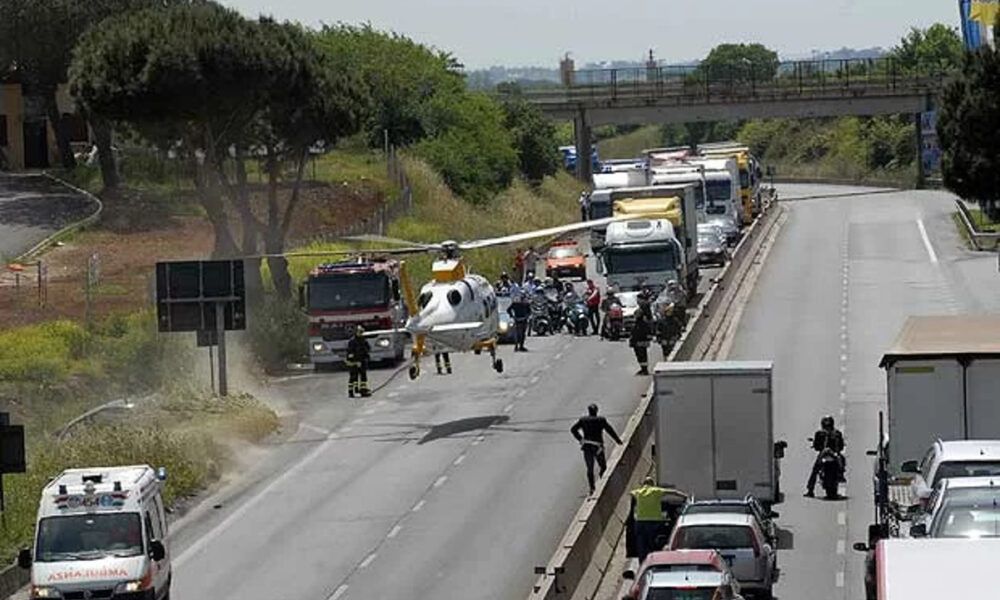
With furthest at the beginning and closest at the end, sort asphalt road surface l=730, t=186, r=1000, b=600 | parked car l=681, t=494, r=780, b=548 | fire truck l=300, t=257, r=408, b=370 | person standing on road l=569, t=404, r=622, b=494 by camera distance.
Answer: fire truck l=300, t=257, r=408, b=370 → person standing on road l=569, t=404, r=622, b=494 → asphalt road surface l=730, t=186, r=1000, b=600 → parked car l=681, t=494, r=780, b=548

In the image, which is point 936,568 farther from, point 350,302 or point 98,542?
point 350,302

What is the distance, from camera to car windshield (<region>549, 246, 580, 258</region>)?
3184 inches

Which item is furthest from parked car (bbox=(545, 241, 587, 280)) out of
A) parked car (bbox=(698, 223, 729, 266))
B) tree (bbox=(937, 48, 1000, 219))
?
tree (bbox=(937, 48, 1000, 219))

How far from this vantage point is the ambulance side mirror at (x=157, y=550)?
30.1 metres

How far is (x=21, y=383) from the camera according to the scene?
50500 millimetres

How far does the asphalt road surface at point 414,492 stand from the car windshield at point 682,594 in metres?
6.50

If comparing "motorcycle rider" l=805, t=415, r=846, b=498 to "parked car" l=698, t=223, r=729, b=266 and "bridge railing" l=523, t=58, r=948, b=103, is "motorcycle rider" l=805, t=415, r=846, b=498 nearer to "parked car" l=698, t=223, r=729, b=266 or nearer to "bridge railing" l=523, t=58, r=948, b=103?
"parked car" l=698, t=223, r=729, b=266

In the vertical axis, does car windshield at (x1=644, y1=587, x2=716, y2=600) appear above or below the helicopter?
below

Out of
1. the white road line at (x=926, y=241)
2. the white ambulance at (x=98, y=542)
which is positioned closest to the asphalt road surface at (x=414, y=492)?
the white ambulance at (x=98, y=542)

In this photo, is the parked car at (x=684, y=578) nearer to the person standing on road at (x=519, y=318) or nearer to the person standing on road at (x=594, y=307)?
the person standing on road at (x=519, y=318)

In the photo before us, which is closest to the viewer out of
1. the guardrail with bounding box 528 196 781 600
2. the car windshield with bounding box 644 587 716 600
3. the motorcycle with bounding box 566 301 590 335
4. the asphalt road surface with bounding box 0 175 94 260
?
the car windshield with bounding box 644 587 716 600

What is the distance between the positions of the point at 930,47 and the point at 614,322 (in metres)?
136

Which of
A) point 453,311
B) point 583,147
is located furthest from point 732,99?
point 453,311

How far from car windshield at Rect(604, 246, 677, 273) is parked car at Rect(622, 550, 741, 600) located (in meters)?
36.8
